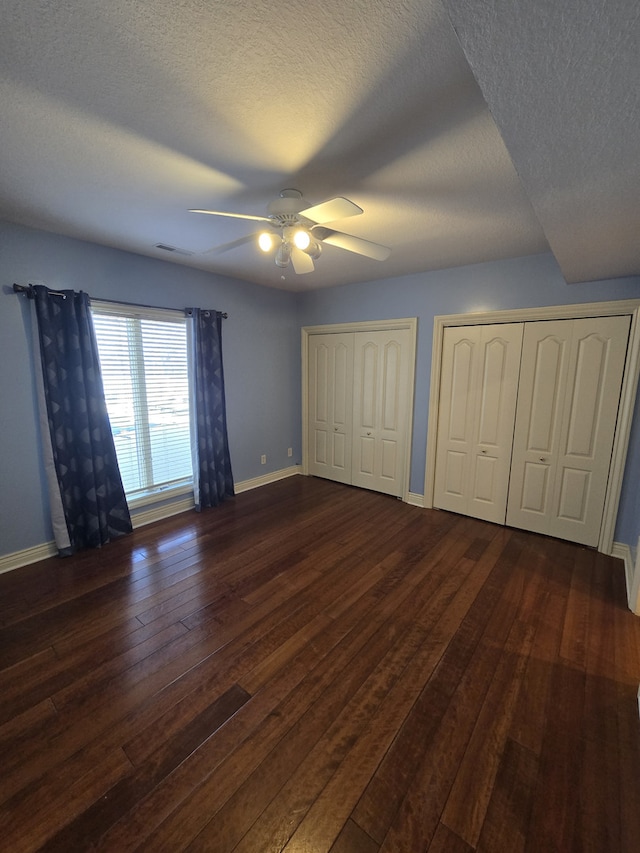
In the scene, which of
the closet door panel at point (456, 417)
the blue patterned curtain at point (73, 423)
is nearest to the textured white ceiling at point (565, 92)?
the closet door panel at point (456, 417)

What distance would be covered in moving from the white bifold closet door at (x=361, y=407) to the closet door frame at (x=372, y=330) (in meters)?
0.03

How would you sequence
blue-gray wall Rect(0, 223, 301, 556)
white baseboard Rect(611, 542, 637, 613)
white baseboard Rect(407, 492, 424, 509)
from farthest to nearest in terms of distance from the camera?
1. white baseboard Rect(407, 492, 424, 509)
2. blue-gray wall Rect(0, 223, 301, 556)
3. white baseboard Rect(611, 542, 637, 613)

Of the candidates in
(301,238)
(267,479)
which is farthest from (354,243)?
(267,479)

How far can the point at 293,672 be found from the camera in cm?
175

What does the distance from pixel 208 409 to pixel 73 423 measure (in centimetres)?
123

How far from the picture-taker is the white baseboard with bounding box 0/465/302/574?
2.62 metres

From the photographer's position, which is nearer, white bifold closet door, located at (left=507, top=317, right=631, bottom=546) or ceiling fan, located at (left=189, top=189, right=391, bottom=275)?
ceiling fan, located at (left=189, top=189, right=391, bottom=275)

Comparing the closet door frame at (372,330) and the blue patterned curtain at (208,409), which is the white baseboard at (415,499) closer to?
the closet door frame at (372,330)

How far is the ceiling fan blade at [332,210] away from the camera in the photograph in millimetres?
1482

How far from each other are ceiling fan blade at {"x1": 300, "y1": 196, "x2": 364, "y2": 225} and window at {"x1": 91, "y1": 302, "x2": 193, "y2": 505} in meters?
2.23

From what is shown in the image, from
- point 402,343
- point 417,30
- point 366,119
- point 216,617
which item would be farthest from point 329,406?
point 417,30

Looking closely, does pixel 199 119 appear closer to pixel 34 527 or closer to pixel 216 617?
pixel 216 617

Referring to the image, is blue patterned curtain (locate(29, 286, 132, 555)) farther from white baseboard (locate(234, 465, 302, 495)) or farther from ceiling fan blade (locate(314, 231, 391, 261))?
ceiling fan blade (locate(314, 231, 391, 261))

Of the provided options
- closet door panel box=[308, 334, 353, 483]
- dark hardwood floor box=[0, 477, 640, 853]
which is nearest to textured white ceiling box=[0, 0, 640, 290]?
closet door panel box=[308, 334, 353, 483]
